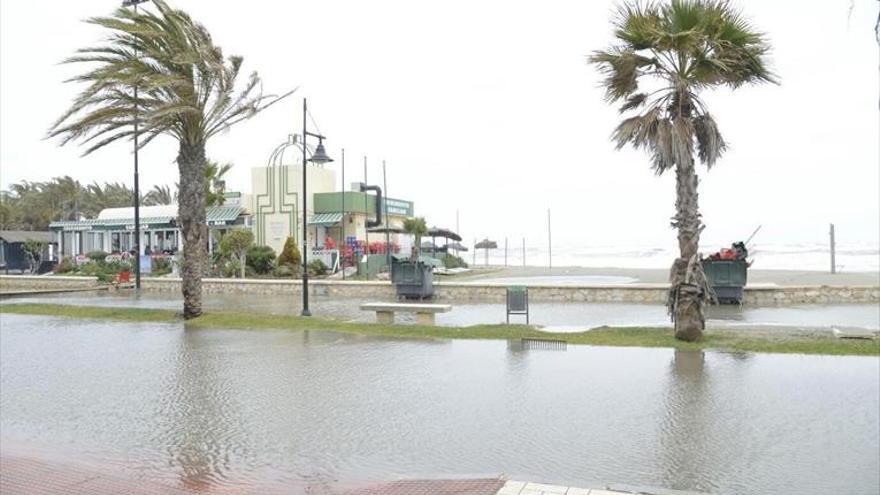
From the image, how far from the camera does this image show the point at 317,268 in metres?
32.7

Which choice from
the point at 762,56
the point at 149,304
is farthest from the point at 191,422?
the point at 149,304

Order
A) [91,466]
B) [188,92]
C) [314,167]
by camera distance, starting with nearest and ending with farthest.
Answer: [91,466] → [188,92] → [314,167]

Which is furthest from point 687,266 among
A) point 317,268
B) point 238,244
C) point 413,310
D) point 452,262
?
point 452,262

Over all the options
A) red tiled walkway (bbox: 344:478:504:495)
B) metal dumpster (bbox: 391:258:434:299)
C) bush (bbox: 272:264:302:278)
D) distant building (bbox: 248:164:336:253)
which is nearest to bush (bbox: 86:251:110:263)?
distant building (bbox: 248:164:336:253)

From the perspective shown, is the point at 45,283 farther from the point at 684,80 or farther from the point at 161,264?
the point at 684,80

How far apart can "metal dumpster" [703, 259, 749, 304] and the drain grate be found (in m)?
8.00

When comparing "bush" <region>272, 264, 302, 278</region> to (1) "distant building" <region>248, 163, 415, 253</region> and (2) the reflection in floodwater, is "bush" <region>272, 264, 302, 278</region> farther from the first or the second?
(2) the reflection in floodwater

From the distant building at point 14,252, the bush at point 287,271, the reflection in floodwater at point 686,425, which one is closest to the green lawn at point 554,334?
the reflection in floodwater at point 686,425

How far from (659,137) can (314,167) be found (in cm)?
2917

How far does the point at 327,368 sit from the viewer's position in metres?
10.2

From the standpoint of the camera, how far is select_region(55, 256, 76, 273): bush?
38906mm

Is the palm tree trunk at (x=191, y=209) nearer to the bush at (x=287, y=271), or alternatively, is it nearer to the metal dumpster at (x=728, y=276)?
the metal dumpster at (x=728, y=276)

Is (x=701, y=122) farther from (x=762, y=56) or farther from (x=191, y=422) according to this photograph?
(x=191, y=422)

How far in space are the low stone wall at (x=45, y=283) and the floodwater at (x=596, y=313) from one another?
9133 mm
